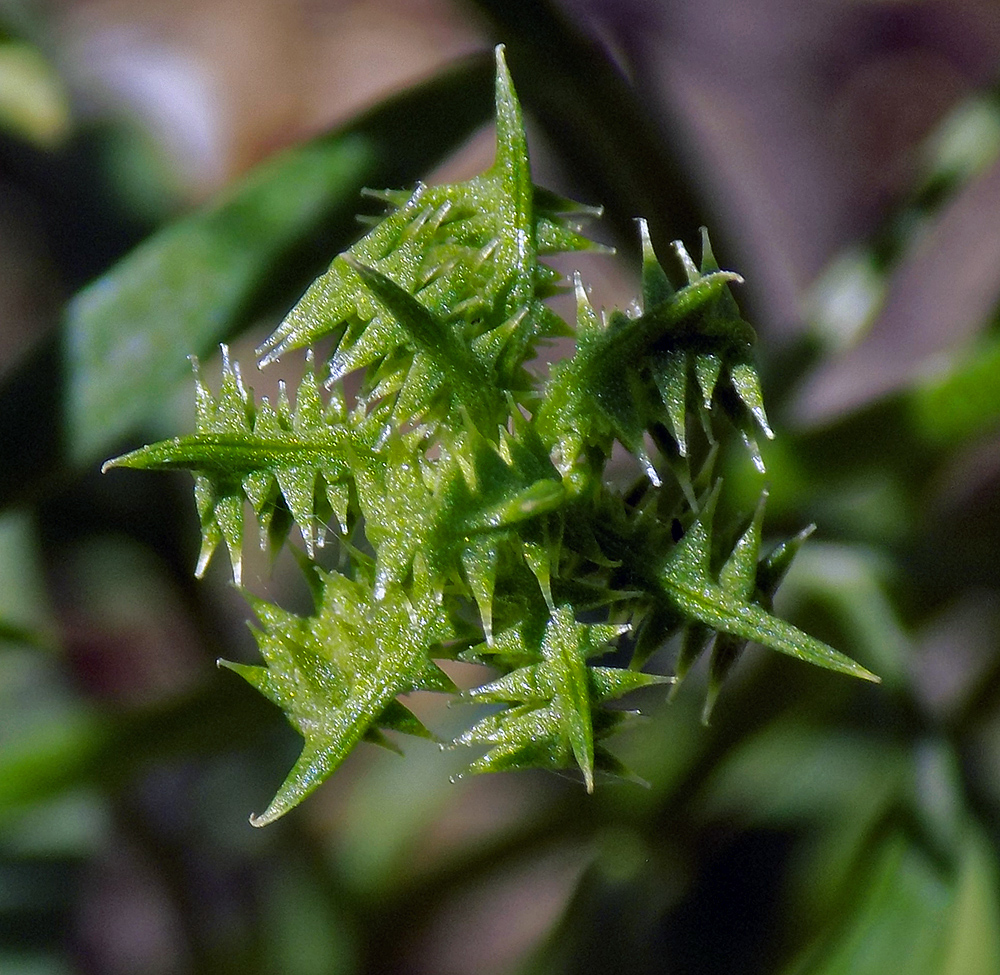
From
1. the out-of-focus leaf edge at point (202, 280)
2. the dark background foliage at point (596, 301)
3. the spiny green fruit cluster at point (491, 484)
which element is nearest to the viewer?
the spiny green fruit cluster at point (491, 484)

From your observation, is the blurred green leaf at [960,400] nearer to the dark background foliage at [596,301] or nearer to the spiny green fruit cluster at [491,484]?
the dark background foliage at [596,301]

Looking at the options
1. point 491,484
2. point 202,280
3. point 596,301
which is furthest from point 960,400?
point 596,301

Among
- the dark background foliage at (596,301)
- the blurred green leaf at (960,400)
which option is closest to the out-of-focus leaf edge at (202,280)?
the dark background foliage at (596,301)

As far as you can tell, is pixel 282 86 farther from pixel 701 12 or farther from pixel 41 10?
pixel 701 12

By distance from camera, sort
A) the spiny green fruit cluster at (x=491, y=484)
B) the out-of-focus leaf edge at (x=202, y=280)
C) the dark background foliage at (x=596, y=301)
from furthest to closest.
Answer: the dark background foliage at (x=596, y=301), the out-of-focus leaf edge at (x=202, y=280), the spiny green fruit cluster at (x=491, y=484)

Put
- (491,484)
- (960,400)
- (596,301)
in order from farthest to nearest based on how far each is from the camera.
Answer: (596,301) < (960,400) < (491,484)

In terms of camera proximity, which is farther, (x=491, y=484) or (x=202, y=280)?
(x=202, y=280)

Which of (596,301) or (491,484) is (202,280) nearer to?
(491,484)
